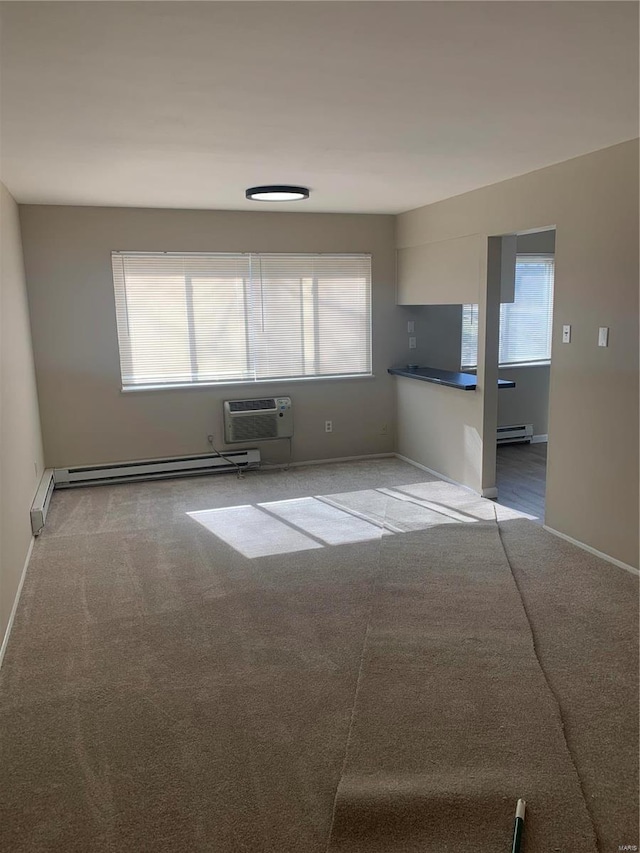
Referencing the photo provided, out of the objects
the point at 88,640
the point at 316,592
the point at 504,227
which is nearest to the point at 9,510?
the point at 88,640

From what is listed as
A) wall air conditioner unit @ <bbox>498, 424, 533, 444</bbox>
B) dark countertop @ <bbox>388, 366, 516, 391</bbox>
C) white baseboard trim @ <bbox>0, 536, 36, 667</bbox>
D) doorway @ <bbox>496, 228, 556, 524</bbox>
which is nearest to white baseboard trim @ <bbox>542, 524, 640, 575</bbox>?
dark countertop @ <bbox>388, 366, 516, 391</bbox>

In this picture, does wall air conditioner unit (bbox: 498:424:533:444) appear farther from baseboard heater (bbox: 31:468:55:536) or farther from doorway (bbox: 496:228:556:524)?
baseboard heater (bbox: 31:468:55:536)

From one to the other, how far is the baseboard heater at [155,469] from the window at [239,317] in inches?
28.3

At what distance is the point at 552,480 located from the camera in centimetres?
418

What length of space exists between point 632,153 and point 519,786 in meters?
3.11

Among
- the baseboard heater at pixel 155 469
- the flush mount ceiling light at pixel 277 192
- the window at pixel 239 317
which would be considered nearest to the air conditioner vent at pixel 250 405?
the window at pixel 239 317

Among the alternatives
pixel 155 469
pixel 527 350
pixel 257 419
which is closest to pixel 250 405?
pixel 257 419

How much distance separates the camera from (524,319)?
22.2 feet

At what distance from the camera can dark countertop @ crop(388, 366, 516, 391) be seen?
17.0ft

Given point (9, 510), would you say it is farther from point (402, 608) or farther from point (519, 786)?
point (519, 786)

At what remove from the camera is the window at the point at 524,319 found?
Result: 21.7 ft

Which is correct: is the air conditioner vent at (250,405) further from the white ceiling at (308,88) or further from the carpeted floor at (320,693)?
the white ceiling at (308,88)

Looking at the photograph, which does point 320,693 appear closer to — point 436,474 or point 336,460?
point 436,474

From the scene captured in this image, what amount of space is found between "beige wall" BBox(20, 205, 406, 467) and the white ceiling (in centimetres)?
120
